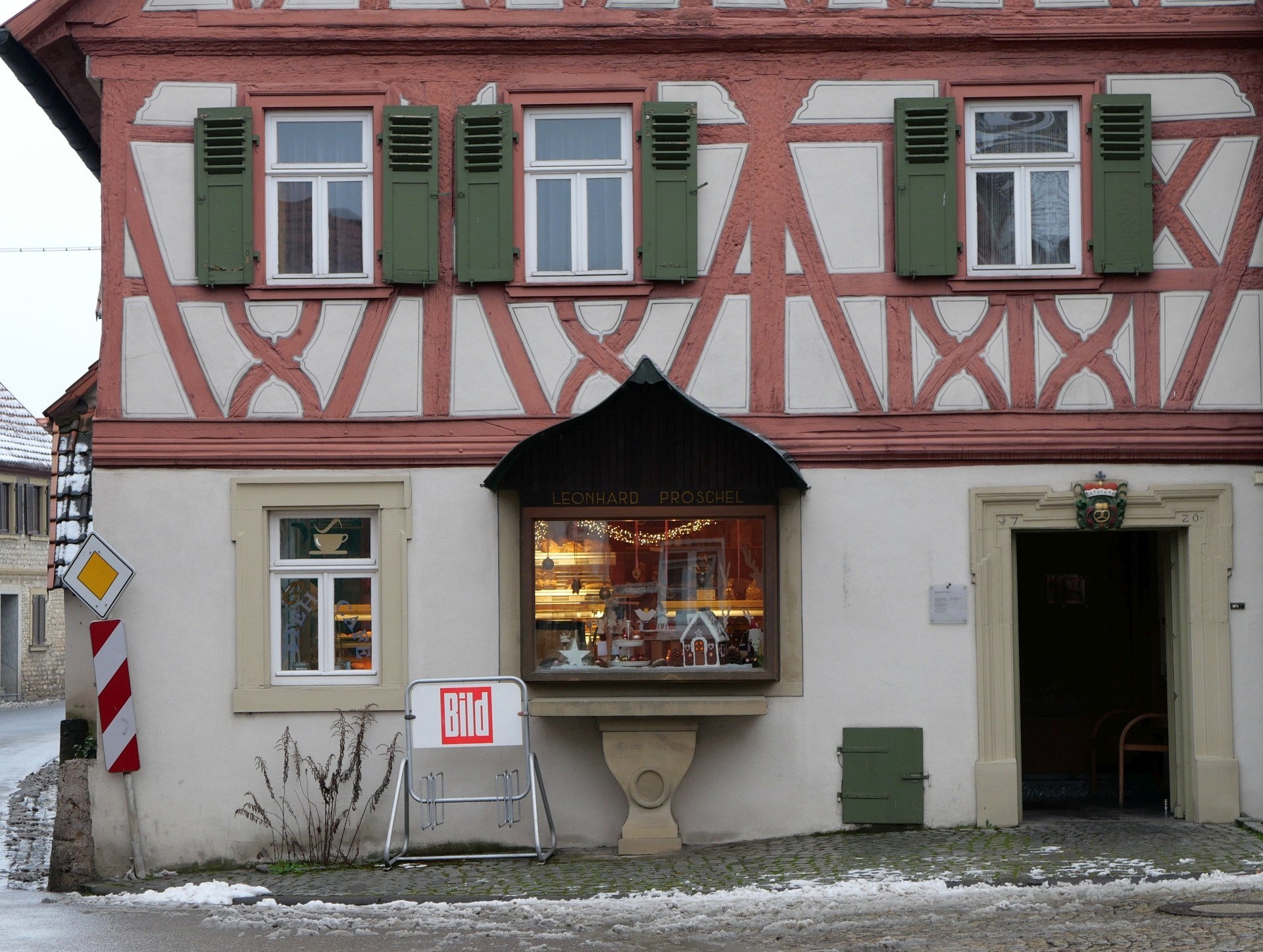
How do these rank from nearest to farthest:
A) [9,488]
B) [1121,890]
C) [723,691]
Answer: [1121,890] < [723,691] < [9,488]

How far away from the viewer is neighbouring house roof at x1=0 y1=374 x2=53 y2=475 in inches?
1706

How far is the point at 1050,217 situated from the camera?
36.9 feet

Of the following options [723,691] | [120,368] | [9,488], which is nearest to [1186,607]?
[723,691]

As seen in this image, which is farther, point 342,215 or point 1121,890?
point 342,215

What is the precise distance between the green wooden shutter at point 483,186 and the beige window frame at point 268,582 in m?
1.77

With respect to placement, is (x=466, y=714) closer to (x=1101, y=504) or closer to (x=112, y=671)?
(x=112, y=671)

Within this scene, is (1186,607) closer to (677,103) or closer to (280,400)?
(677,103)

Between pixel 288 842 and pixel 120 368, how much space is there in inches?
145

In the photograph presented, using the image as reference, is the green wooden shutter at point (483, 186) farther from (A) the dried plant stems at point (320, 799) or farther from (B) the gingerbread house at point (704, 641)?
(A) the dried plant stems at point (320, 799)

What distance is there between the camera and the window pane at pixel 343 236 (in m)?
11.3

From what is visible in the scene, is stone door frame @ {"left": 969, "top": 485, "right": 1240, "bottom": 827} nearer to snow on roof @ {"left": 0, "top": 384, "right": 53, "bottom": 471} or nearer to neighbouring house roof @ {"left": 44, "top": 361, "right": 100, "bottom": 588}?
neighbouring house roof @ {"left": 44, "top": 361, "right": 100, "bottom": 588}

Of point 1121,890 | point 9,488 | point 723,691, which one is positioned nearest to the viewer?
point 1121,890

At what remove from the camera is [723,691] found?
10.9m

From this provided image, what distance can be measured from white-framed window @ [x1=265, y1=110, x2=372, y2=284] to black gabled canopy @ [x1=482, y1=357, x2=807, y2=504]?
2039 mm
